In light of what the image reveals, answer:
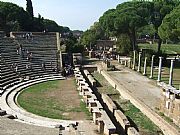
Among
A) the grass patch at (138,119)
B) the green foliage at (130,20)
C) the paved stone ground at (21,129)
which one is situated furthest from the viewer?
the green foliage at (130,20)

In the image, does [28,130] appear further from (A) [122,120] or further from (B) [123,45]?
(B) [123,45]

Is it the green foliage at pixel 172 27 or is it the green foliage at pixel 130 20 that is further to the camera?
the green foliage at pixel 130 20

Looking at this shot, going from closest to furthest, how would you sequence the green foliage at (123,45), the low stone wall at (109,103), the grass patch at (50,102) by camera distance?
the low stone wall at (109,103) < the grass patch at (50,102) < the green foliage at (123,45)

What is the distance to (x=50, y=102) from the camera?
2122 cm

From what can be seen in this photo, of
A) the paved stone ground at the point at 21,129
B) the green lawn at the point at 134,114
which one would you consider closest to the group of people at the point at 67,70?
the green lawn at the point at 134,114

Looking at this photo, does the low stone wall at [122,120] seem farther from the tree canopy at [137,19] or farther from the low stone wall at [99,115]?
the tree canopy at [137,19]

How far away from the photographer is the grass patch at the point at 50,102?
18781 millimetres

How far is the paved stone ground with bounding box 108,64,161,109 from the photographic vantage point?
20261 millimetres

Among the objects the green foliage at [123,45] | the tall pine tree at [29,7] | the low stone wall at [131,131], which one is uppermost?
the tall pine tree at [29,7]

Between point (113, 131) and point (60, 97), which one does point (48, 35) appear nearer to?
point (60, 97)

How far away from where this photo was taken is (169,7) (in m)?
41.5

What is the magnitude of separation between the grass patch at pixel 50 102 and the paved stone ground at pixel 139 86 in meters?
3.53

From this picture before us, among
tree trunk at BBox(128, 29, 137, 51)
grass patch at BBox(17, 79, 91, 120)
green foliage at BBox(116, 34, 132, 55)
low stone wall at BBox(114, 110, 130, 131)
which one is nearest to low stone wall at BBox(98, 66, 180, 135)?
low stone wall at BBox(114, 110, 130, 131)

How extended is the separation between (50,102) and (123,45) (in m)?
23.6
